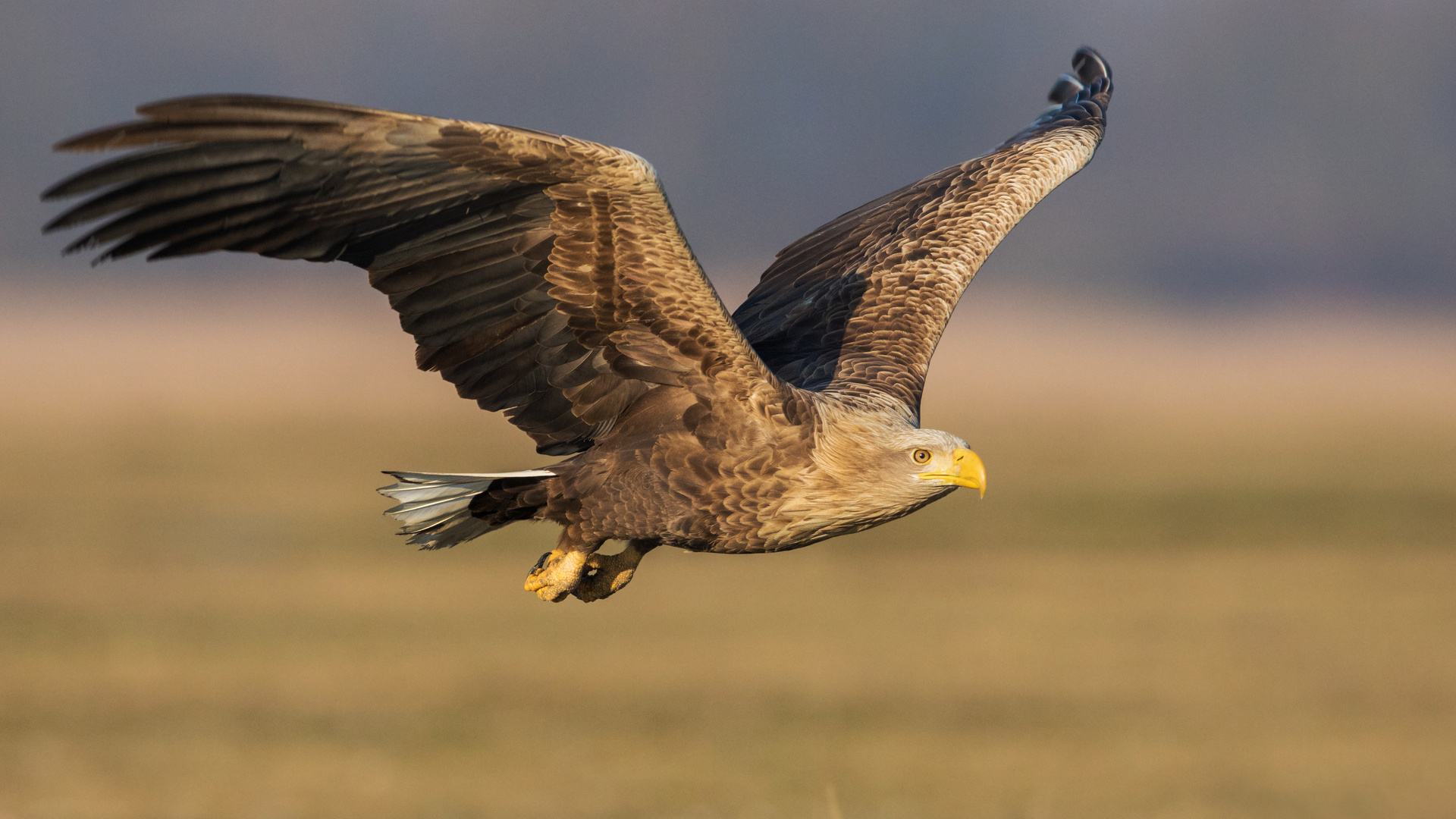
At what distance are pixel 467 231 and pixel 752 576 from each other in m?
37.3

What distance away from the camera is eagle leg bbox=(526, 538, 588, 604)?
7926mm

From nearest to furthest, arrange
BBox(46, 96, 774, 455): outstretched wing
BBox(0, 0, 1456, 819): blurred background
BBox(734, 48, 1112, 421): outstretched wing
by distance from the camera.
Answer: BBox(46, 96, 774, 455): outstretched wing, BBox(734, 48, 1112, 421): outstretched wing, BBox(0, 0, 1456, 819): blurred background

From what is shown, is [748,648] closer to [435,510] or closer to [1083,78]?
[1083,78]

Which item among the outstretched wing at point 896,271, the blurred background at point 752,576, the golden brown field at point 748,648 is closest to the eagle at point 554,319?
the outstretched wing at point 896,271

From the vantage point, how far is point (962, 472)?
24.7 feet

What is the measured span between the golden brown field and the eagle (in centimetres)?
1222

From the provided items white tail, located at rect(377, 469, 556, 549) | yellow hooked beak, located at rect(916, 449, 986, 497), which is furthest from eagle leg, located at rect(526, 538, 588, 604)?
yellow hooked beak, located at rect(916, 449, 986, 497)

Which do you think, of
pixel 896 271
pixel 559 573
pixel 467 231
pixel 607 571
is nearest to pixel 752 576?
pixel 896 271

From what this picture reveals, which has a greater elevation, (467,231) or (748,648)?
(467,231)

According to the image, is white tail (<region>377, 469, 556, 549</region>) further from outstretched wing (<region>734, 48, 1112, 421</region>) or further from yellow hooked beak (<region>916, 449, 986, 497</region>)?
yellow hooked beak (<region>916, 449, 986, 497</region>)

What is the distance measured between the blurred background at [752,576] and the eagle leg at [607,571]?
32.8 feet

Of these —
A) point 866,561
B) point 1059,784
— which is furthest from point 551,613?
point 1059,784

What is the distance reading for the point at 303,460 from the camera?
211 ft

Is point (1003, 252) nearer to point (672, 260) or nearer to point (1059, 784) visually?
point (1059, 784)
